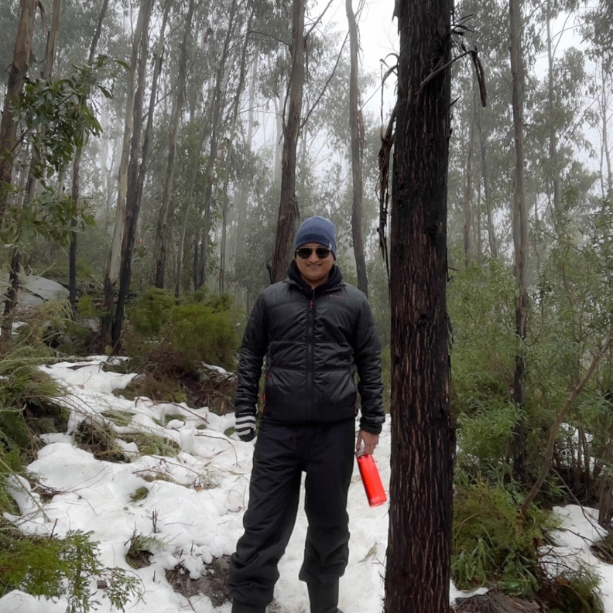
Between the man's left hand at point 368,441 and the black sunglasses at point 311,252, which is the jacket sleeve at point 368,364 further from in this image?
the black sunglasses at point 311,252

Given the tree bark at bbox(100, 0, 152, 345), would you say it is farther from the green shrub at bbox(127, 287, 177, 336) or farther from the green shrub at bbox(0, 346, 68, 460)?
the green shrub at bbox(0, 346, 68, 460)

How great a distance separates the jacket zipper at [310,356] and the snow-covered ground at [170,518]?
1187mm

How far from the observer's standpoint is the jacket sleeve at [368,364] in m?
2.66

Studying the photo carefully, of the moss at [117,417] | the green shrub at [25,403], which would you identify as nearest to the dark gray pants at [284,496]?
the green shrub at [25,403]

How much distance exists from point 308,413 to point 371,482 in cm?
43

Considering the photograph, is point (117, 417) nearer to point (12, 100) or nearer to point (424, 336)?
point (12, 100)

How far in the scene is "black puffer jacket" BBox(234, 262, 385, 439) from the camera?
2.52 metres

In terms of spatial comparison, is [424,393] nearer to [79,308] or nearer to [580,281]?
[580,281]

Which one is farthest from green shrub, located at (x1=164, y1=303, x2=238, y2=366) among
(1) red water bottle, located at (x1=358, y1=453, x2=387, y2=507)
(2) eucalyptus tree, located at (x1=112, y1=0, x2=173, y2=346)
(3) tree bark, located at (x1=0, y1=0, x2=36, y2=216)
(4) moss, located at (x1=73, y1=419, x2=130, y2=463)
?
(1) red water bottle, located at (x1=358, y1=453, x2=387, y2=507)

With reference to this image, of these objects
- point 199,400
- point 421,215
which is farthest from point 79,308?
point 421,215

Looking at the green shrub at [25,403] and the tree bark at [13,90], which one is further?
the tree bark at [13,90]

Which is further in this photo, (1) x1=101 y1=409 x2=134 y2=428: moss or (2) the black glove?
(1) x1=101 y1=409 x2=134 y2=428: moss

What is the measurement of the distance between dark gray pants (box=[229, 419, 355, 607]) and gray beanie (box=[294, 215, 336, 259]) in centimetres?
84

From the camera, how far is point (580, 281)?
3.85 metres
